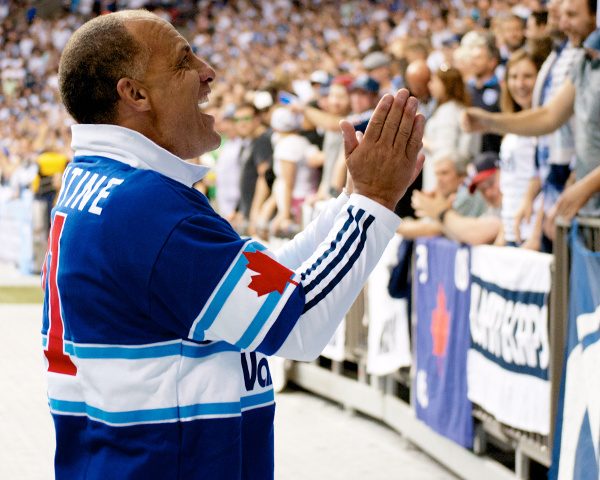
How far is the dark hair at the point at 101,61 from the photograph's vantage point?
1791 millimetres

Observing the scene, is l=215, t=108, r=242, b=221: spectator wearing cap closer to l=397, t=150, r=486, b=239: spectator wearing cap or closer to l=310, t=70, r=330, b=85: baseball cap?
l=310, t=70, r=330, b=85: baseball cap

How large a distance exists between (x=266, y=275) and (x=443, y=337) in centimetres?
379

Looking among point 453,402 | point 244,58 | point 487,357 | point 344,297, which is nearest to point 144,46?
point 344,297

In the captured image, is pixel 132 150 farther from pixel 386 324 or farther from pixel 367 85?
pixel 367 85

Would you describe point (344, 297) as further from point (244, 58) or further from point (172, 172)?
point (244, 58)

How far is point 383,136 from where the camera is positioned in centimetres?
175

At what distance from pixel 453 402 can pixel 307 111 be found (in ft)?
11.5

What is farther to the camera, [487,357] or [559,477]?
[487,357]

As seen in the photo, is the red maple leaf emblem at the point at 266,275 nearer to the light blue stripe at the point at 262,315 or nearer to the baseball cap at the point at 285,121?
the light blue stripe at the point at 262,315

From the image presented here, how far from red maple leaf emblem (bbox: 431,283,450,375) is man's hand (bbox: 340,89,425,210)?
11.7 feet

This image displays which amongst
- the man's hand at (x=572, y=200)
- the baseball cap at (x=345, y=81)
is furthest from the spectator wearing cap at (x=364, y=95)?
the man's hand at (x=572, y=200)

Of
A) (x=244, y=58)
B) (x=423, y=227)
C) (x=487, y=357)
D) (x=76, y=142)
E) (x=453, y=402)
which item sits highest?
(x=244, y=58)

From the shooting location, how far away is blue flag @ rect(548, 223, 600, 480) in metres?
3.46

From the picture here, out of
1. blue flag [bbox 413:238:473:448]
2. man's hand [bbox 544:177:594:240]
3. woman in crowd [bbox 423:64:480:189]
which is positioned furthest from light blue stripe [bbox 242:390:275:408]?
woman in crowd [bbox 423:64:480:189]
